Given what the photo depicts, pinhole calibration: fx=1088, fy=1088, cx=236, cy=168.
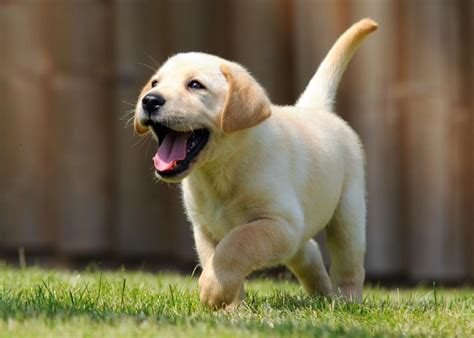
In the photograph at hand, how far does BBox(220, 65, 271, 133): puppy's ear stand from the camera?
4.46m

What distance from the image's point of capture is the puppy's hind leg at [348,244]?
5281 mm

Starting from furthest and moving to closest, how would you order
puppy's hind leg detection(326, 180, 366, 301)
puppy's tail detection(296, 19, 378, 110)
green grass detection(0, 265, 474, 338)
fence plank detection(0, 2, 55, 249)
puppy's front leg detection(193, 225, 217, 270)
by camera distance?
1. fence plank detection(0, 2, 55, 249)
2. puppy's tail detection(296, 19, 378, 110)
3. puppy's hind leg detection(326, 180, 366, 301)
4. puppy's front leg detection(193, 225, 217, 270)
5. green grass detection(0, 265, 474, 338)

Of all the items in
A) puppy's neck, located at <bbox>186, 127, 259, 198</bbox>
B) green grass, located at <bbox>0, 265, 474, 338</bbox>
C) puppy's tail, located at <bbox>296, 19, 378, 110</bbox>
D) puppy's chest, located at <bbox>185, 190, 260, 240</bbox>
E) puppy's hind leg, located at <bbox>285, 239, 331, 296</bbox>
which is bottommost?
puppy's hind leg, located at <bbox>285, 239, 331, 296</bbox>

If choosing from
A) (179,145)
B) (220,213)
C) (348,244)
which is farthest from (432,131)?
(179,145)

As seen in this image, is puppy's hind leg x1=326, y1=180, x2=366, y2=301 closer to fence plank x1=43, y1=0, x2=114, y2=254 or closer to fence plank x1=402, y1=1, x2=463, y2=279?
fence plank x1=402, y1=1, x2=463, y2=279

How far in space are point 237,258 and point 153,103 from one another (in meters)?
0.72

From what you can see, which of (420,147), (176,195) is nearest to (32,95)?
(176,195)

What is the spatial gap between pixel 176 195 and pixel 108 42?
46.5 inches

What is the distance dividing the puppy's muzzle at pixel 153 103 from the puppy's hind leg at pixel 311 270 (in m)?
1.31

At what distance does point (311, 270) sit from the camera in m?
5.41

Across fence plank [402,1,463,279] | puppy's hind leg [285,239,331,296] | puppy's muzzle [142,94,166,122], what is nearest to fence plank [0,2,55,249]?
fence plank [402,1,463,279]

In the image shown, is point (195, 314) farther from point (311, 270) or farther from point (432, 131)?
point (432, 131)

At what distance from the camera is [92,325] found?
12.0 feet

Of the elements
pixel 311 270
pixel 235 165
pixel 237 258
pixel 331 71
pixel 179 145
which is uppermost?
pixel 331 71
